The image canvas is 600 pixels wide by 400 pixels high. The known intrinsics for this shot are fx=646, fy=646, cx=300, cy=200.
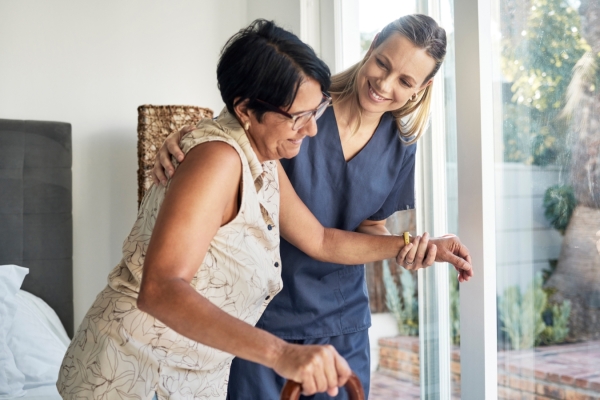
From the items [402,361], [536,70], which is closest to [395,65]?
[536,70]

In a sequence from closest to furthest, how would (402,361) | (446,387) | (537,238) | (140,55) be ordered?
(537,238) → (446,387) → (402,361) → (140,55)

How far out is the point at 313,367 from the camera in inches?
33.5

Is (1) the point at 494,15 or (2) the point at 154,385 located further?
(1) the point at 494,15

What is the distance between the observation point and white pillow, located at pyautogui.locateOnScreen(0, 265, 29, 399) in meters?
2.24

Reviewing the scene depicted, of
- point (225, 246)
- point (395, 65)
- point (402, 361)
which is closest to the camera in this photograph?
point (225, 246)

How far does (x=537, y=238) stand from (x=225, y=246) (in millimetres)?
895

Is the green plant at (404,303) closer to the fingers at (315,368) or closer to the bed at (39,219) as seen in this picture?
the bed at (39,219)

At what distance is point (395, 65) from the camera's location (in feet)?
5.01

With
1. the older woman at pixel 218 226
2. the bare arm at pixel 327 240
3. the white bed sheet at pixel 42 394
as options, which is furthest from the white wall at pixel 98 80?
the older woman at pixel 218 226

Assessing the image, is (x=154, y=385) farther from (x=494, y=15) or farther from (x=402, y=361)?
(x=402, y=361)

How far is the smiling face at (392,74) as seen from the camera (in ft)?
4.99

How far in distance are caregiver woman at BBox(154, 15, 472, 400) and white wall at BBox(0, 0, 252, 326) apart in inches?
65.4

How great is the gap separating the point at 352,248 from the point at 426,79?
450 mm

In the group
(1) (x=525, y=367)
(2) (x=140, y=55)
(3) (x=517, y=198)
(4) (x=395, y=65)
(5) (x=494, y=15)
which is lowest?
(1) (x=525, y=367)
